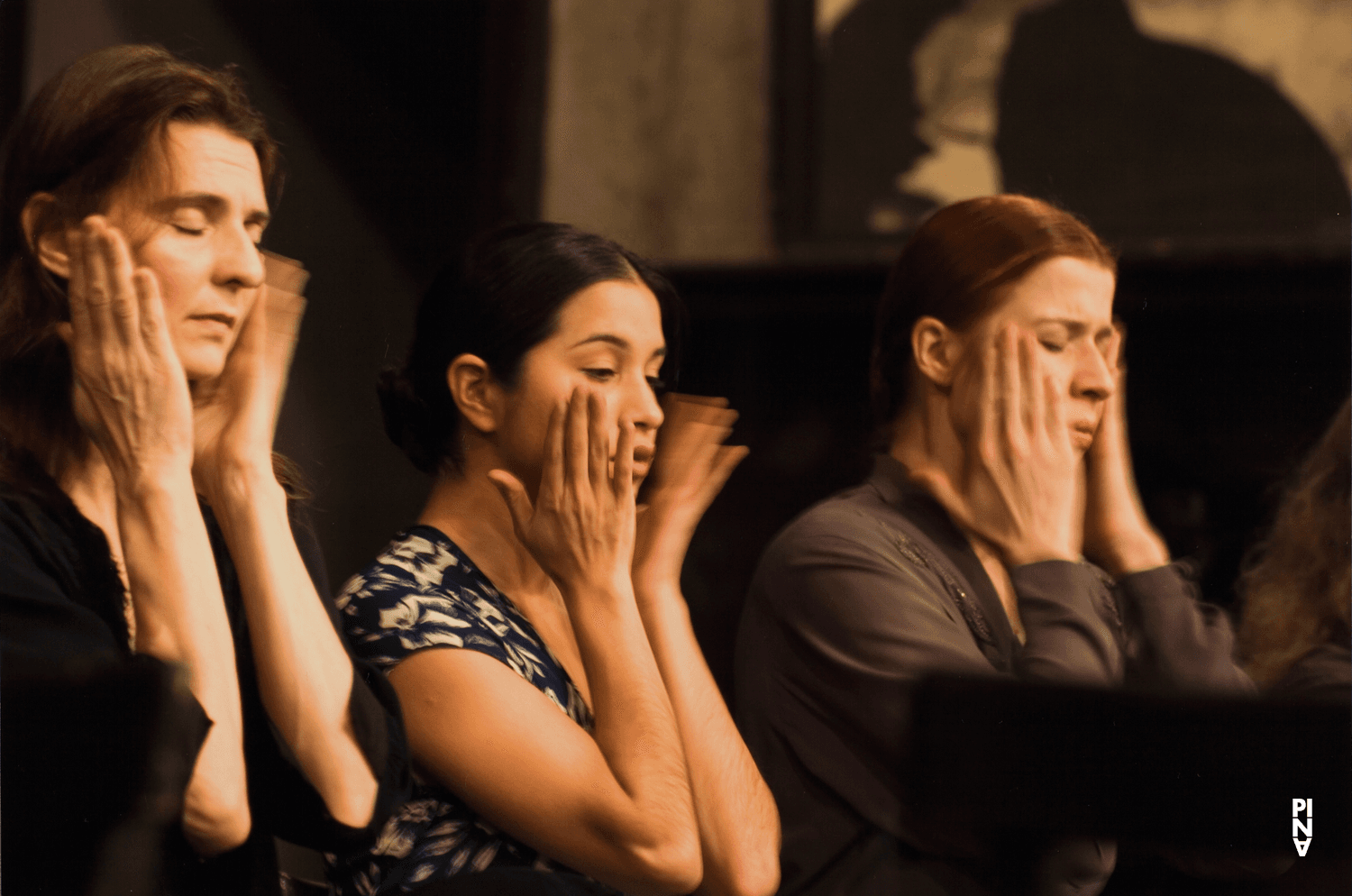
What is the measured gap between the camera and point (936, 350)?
160 centimetres

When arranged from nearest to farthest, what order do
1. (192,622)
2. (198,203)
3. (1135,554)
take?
(192,622), (198,203), (1135,554)

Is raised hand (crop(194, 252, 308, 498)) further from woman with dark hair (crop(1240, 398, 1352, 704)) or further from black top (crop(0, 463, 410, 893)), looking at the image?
woman with dark hair (crop(1240, 398, 1352, 704))

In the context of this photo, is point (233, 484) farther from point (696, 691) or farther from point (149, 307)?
point (696, 691)

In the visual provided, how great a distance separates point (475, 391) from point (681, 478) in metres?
0.26

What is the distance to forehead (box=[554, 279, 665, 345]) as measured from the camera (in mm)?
1539

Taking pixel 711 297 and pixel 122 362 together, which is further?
pixel 711 297

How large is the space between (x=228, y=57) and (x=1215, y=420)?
1262 millimetres

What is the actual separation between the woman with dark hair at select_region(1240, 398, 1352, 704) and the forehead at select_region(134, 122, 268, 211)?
4.15 ft

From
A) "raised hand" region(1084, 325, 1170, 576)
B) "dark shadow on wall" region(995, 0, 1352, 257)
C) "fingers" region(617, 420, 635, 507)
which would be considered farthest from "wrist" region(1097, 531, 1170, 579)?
"fingers" region(617, 420, 635, 507)

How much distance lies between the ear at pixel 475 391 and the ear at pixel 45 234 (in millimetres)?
431

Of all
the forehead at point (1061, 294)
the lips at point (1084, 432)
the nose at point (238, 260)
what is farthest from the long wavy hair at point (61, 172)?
the lips at point (1084, 432)

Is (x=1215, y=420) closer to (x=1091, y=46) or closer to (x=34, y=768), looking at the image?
(x=1091, y=46)

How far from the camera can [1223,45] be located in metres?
1.67

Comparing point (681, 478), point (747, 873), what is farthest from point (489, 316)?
point (747, 873)
